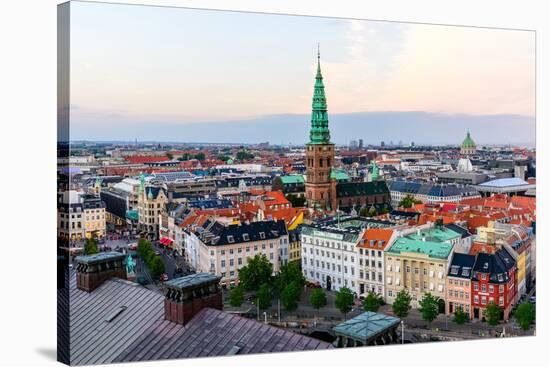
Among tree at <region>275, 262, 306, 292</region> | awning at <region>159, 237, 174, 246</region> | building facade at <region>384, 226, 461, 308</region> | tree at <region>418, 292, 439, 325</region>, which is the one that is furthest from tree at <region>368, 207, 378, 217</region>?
tree at <region>418, 292, 439, 325</region>

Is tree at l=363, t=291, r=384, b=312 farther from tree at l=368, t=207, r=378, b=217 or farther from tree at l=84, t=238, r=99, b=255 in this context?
tree at l=368, t=207, r=378, b=217

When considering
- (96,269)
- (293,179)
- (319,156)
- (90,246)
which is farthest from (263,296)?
(293,179)

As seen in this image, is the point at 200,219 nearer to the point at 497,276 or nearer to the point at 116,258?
the point at 497,276

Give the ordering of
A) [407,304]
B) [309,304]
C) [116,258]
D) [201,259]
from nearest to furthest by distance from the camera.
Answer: [116,258]
[407,304]
[309,304]
[201,259]

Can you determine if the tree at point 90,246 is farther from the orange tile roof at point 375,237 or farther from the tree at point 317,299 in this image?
the orange tile roof at point 375,237

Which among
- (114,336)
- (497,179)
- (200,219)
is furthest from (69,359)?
(497,179)

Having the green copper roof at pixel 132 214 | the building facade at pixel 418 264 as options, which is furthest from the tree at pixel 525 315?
the green copper roof at pixel 132 214
